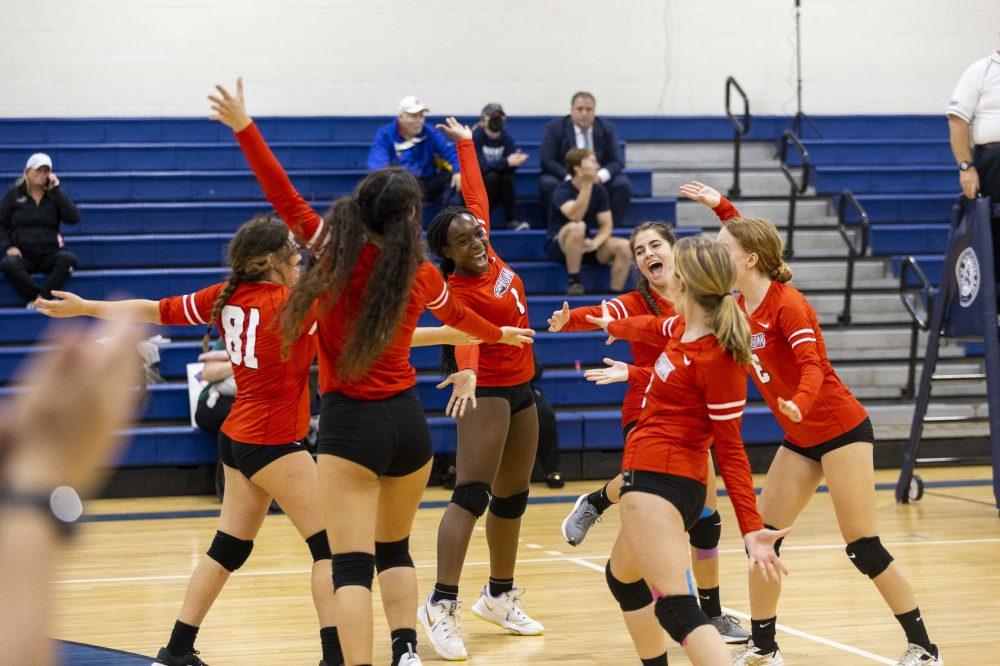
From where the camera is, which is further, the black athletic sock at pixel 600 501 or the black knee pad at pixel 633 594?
the black athletic sock at pixel 600 501

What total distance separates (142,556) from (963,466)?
645 cm

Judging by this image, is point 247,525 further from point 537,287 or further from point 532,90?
point 532,90

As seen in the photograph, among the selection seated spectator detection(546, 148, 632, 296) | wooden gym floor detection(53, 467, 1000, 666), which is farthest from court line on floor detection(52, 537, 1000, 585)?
seated spectator detection(546, 148, 632, 296)

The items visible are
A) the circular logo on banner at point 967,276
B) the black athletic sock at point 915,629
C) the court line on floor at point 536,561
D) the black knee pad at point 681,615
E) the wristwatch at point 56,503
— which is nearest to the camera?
the wristwatch at point 56,503

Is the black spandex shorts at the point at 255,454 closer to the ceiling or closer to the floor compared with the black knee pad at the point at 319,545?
closer to the ceiling

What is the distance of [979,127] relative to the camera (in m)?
7.55

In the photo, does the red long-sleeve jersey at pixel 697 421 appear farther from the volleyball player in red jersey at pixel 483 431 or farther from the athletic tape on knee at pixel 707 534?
the athletic tape on knee at pixel 707 534

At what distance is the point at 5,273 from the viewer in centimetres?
965

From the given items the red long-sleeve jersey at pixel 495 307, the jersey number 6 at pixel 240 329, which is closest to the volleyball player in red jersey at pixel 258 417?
the jersey number 6 at pixel 240 329

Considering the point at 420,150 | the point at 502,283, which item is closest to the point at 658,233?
the point at 502,283

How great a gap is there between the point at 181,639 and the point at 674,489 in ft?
6.33

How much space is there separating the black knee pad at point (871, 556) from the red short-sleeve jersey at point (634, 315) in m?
0.96

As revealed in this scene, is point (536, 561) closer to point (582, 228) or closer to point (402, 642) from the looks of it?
point (402, 642)

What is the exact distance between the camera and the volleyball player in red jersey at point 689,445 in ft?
10.9
